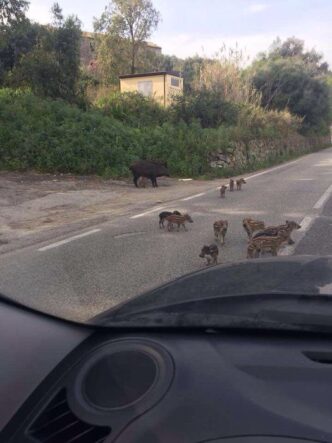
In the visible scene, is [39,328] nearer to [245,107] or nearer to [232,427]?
[232,427]

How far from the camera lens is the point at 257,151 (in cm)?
2855

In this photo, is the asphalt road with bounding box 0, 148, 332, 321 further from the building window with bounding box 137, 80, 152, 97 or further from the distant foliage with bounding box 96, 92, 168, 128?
the building window with bounding box 137, 80, 152, 97

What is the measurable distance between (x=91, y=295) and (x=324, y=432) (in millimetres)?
4586

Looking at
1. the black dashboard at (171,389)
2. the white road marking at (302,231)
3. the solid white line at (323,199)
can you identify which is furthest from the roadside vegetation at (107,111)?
the black dashboard at (171,389)

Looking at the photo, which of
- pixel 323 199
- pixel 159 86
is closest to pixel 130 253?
pixel 323 199

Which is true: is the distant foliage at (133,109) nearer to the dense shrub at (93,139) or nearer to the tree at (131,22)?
the dense shrub at (93,139)

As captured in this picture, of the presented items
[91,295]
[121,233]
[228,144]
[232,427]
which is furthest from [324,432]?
Answer: [228,144]

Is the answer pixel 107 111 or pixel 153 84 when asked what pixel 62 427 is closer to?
pixel 107 111

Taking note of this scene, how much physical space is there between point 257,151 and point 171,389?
27788 millimetres

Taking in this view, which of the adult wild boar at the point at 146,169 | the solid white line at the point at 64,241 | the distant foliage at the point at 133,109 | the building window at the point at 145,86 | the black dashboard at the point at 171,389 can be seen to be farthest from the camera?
the building window at the point at 145,86

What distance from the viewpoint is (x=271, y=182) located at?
1828 cm

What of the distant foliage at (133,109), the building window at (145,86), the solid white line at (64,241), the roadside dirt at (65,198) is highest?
the building window at (145,86)

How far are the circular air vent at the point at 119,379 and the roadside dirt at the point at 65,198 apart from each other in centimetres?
725

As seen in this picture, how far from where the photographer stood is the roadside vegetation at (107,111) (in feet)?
65.4
